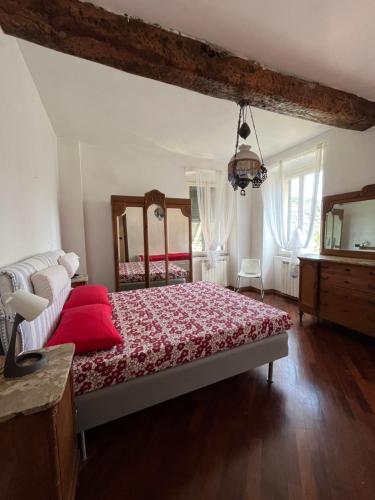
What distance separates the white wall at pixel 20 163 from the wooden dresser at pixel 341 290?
311cm

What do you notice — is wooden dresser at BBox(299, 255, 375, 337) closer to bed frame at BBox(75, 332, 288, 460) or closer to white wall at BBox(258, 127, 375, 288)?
white wall at BBox(258, 127, 375, 288)

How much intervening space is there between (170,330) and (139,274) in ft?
6.53

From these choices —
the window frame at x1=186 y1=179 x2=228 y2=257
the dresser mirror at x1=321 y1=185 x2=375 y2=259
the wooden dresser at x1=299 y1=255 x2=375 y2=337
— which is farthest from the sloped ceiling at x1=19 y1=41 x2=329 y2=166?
the wooden dresser at x1=299 y1=255 x2=375 y2=337

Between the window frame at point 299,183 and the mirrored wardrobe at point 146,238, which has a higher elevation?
the window frame at point 299,183

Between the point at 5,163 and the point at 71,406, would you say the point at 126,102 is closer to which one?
the point at 5,163

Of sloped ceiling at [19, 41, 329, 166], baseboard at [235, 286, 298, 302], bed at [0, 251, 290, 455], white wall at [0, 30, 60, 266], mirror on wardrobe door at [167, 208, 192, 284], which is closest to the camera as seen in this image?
bed at [0, 251, 290, 455]

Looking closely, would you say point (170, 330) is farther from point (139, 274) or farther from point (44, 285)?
point (139, 274)

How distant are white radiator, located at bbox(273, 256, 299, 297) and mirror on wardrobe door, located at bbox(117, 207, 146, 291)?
2573mm

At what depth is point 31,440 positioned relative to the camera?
2.31 ft

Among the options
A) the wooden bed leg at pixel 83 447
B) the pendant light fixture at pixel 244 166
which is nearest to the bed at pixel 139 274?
the pendant light fixture at pixel 244 166

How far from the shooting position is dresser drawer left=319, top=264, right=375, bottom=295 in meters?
2.27

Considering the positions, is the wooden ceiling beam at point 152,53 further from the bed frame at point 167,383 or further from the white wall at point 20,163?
the bed frame at point 167,383

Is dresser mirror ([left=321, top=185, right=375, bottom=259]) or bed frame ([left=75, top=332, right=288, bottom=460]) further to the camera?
dresser mirror ([left=321, top=185, right=375, bottom=259])

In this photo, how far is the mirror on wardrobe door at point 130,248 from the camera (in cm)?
346
